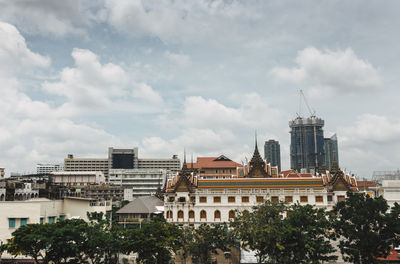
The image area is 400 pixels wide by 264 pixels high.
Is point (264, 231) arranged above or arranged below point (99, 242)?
above

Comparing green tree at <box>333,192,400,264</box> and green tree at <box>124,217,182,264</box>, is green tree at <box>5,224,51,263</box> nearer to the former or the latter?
green tree at <box>124,217,182,264</box>

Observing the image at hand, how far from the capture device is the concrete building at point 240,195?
77375 mm

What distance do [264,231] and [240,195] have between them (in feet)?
102

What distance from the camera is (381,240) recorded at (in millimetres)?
47812

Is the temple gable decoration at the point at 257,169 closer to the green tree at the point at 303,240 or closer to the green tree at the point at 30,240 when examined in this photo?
the green tree at the point at 303,240

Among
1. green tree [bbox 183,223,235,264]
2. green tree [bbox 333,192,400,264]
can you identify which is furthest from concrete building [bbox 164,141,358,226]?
green tree [bbox 333,192,400,264]

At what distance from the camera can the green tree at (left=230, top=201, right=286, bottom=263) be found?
4738 cm

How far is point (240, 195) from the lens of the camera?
78500mm

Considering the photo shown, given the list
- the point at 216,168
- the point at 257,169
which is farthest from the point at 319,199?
the point at 216,168

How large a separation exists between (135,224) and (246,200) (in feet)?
91.5

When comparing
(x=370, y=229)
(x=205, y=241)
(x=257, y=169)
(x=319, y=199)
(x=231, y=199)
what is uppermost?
(x=257, y=169)

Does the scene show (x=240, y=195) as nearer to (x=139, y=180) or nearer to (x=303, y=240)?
(x=303, y=240)

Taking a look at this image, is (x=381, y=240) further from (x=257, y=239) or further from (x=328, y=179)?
(x=328, y=179)

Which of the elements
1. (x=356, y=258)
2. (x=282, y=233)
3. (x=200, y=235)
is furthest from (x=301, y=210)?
(x=200, y=235)
